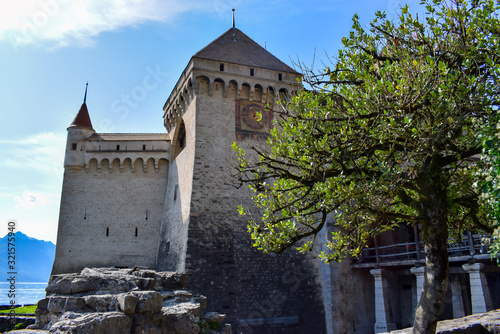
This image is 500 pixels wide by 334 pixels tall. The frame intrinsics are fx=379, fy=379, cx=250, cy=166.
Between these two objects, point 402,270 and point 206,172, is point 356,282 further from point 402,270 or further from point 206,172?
point 206,172

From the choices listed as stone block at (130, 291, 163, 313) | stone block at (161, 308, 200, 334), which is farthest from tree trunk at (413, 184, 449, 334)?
stone block at (130, 291, 163, 313)

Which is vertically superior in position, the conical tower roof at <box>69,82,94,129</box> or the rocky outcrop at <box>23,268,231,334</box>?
the conical tower roof at <box>69,82,94,129</box>

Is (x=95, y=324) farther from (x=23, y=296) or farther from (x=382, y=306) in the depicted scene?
(x=23, y=296)

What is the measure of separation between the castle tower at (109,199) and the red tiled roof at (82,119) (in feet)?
0.17

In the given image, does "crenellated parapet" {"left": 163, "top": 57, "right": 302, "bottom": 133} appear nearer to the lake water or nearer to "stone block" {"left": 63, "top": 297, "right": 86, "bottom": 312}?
"stone block" {"left": 63, "top": 297, "right": 86, "bottom": 312}

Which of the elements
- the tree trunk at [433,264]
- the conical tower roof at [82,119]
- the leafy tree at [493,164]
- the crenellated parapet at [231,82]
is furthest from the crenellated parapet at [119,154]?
the leafy tree at [493,164]

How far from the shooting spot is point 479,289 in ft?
36.8

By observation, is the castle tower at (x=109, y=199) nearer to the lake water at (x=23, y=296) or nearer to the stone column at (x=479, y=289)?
the lake water at (x=23, y=296)

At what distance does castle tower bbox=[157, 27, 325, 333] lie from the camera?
50.5 ft

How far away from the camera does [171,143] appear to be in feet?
67.1

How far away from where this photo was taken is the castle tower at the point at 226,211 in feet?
50.5

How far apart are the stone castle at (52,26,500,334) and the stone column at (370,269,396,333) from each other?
4 cm

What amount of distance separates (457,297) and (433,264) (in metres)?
8.57

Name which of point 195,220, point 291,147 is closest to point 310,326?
point 195,220
